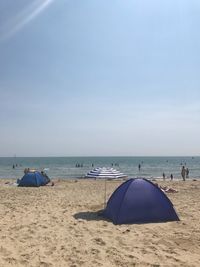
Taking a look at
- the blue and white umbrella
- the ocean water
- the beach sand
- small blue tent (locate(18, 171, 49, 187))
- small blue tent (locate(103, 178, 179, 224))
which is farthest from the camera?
the ocean water

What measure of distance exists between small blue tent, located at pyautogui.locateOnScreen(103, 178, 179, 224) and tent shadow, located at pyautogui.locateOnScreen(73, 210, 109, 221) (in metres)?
0.51

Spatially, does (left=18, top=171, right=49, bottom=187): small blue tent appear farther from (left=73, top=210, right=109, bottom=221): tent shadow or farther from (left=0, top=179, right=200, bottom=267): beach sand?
(left=73, top=210, right=109, bottom=221): tent shadow

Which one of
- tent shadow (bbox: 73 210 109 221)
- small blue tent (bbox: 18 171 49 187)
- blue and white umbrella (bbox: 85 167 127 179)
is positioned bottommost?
tent shadow (bbox: 73 210 109 221)

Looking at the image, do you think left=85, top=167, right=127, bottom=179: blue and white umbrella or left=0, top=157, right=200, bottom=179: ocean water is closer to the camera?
left=85, top=167, right=127, bottom=179: blue and white umbrella

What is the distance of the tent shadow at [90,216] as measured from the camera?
12430mm

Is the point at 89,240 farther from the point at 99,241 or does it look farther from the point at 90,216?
the point at 90,216

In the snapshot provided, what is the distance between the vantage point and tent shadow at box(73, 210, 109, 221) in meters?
12.4

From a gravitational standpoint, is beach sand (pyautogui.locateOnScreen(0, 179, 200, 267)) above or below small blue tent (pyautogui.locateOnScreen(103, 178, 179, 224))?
below

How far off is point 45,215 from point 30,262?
5.47 m

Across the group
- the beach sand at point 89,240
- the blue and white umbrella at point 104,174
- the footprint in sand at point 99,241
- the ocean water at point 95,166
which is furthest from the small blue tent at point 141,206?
the ocean water at point 95,166

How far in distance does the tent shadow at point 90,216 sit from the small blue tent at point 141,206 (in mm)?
510

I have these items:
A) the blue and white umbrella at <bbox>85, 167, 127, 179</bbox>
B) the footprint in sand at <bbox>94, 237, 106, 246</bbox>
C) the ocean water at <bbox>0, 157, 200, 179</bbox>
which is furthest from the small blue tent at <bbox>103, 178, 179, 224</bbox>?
the ocean water at <bbox>0, 157, 200, 179</bbox>

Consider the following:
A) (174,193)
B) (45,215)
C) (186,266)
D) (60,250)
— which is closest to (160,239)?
(186,266)

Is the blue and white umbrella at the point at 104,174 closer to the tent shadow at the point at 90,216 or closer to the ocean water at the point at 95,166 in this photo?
the tent shadow at the point at 90,216
